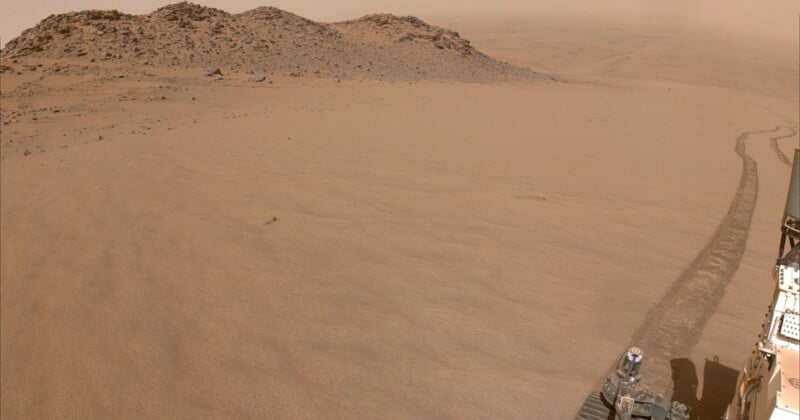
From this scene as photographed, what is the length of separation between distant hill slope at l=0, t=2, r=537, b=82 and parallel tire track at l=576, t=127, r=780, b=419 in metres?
14.2

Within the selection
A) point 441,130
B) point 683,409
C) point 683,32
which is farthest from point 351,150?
point 683,32

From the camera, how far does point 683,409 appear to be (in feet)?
10.4

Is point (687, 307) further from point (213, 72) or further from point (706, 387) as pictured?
point (213, 72)

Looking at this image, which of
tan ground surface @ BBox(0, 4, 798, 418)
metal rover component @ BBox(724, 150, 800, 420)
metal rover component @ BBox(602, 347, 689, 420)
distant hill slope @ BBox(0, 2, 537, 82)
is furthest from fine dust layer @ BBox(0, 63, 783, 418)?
distant hill slope @ BBox(0, 2, 537, 82)

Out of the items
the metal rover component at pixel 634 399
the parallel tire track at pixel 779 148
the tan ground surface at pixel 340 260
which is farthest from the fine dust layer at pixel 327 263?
the parallel tire track at pixel 779 148

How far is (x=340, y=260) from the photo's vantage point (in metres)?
5.25

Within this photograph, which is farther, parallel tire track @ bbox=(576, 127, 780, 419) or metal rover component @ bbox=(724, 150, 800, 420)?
parallel tire track @ bbox=(576, 127, 780, 419)

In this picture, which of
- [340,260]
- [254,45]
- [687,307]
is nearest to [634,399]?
[687,307]

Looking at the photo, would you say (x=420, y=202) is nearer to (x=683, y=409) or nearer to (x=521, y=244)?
(x=521, y=244)

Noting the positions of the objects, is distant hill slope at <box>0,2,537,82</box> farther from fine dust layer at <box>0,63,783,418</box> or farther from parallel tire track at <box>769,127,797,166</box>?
parallel tire track at <box>769,127,797,166</box>

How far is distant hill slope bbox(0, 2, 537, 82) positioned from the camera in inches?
639

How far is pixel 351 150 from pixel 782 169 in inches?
337

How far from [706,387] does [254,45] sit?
59.7ft

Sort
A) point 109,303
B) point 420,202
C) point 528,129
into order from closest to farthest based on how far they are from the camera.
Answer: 1. point 109,303
2. point 420,202
3. point 528,129
